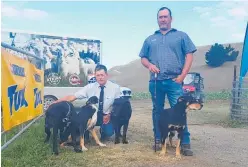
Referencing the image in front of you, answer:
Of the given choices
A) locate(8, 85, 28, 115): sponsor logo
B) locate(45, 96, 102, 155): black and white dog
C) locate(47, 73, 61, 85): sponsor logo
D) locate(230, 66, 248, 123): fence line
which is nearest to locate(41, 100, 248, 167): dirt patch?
locate(45, 96, 102, 155): black and white dog

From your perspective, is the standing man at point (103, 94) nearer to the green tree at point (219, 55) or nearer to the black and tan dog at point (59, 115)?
the black and tan dog at point (59, 115)

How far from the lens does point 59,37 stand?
12.3 metres

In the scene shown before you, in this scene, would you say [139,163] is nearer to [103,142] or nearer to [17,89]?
[103,142]

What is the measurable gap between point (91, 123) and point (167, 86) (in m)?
1.48

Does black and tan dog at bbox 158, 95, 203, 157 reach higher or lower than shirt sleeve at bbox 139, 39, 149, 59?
lower

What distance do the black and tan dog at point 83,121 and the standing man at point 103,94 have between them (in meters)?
0.36

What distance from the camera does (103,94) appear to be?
20.9 ft

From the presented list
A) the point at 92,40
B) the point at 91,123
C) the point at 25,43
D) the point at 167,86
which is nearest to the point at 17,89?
the point at 91,123

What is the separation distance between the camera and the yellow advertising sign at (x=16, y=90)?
15.2 ft

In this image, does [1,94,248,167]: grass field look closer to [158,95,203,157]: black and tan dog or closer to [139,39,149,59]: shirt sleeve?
[158,95,203,157]: black and tan dog

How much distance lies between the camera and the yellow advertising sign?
462 cm


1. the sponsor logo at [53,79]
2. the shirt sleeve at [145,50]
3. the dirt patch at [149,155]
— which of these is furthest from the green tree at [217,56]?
the shirt sleeve at [145,50]

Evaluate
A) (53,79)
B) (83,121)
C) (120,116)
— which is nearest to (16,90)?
(83,121)

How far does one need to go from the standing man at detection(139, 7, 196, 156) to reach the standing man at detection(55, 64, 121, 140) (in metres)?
0.99
